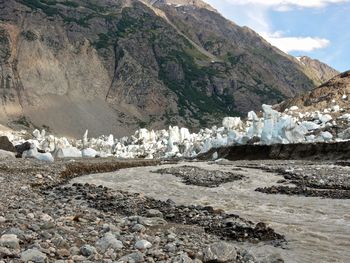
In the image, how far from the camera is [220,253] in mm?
12922

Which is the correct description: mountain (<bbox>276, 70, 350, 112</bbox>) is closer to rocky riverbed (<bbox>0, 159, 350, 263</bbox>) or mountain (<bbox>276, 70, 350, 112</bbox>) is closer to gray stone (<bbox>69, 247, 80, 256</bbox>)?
rocky riverbed (<bbox>0, 159, 350, 263</bbox>)

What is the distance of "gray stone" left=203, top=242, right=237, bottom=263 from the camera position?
41.7 feet

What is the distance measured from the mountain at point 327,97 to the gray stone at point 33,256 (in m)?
127

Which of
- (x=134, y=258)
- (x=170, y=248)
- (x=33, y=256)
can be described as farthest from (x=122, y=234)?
(x=33, y=256)

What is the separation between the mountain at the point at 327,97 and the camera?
140 m

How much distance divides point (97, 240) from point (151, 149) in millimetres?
147929

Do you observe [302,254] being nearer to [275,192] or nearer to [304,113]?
[275,192]

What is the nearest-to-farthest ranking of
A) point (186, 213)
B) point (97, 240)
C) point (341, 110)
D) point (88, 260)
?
1. point (88, 260)
2. point (97, 240)
3. point (186, 213)
4. point (341, 110)

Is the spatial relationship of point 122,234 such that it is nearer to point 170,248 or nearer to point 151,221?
point 170,248

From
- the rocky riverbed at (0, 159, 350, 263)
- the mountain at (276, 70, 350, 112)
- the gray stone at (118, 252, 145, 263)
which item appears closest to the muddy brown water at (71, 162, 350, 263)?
the rocky riverbed at (0, 159, 350, 263)

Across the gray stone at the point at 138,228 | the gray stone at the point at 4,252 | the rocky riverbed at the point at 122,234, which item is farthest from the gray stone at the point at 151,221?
the gray stone at the point at 4,252

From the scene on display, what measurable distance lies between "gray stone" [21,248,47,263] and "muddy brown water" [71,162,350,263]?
657 centimetres

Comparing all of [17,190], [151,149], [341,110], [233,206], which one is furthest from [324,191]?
[151,149]

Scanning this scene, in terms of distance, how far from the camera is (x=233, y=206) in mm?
25312
